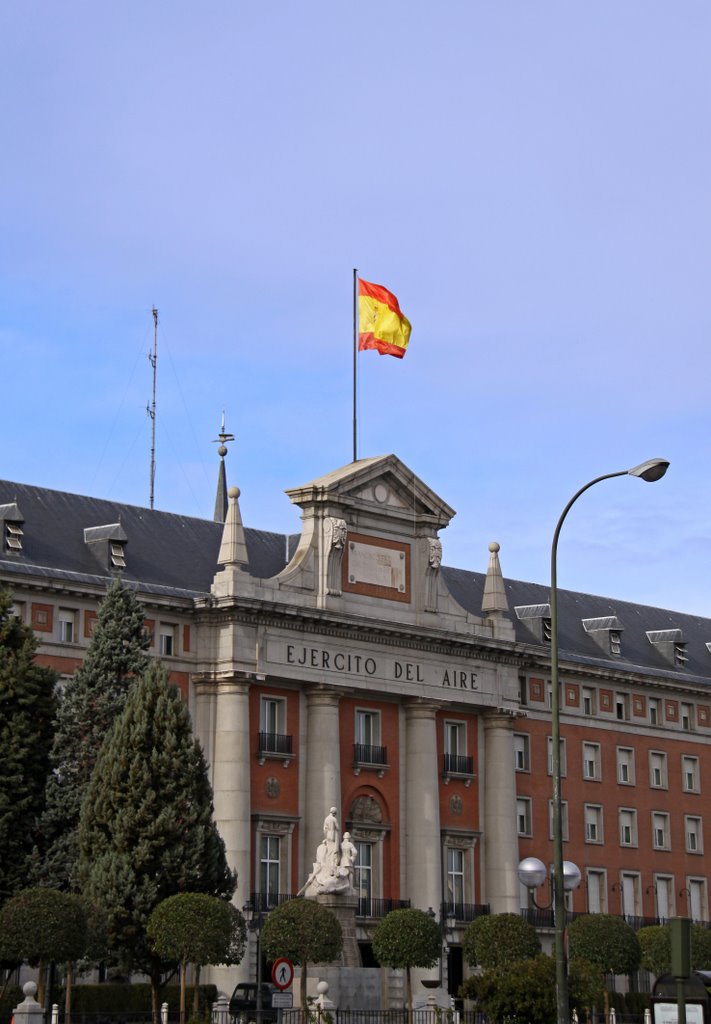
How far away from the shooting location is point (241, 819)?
64.8 metres

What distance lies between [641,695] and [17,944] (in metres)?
42.9

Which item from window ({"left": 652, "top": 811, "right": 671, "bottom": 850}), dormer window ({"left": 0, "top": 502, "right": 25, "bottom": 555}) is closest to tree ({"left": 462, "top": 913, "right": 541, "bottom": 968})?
dormer window ({"left": 0, "top": 502, "right": 25, "bottom": 555})

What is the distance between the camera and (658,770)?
3329 inches

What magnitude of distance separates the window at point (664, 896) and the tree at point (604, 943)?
17024 millimetres

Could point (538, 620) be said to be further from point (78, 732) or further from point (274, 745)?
point (78, 732)

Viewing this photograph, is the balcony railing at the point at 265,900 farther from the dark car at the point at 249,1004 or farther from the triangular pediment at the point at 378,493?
the triangular pediment at the point at 378,493

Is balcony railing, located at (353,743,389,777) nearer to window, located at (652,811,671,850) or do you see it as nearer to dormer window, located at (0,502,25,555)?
dormer window, located at (0,502,25,555)

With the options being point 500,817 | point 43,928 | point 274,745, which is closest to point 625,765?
point 500,817

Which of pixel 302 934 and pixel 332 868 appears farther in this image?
pixel 332 868

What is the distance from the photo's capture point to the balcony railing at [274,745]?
67.1 metres

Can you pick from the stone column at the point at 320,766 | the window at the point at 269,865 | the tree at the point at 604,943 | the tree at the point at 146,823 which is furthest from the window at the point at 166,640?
the tree at the point at 604,943

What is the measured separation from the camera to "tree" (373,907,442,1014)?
59.2m

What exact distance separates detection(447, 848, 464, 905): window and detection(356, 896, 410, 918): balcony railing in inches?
129

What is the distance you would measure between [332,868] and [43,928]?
14138mm
